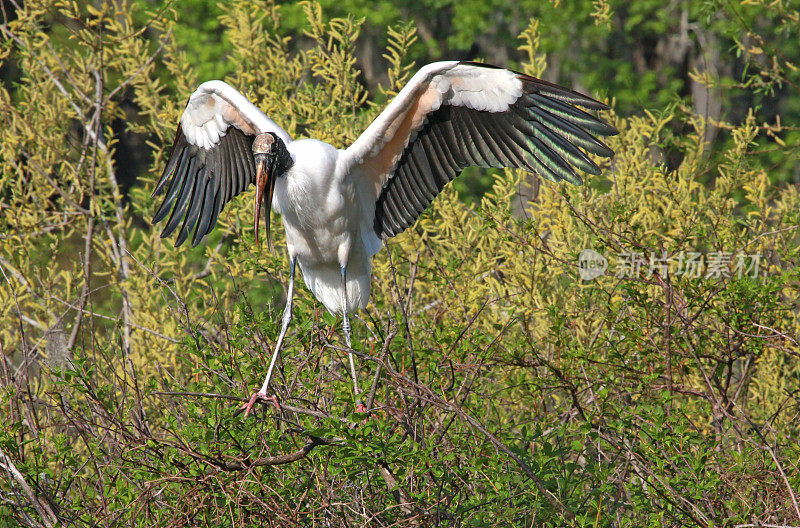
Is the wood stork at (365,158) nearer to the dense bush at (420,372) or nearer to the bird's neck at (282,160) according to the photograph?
the bird's neck at (282,160)

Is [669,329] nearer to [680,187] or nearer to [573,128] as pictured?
[573,128]

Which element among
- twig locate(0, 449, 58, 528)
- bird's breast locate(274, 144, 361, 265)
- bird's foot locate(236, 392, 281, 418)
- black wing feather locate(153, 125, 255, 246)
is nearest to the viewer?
twig locate(0, 449, 58, 528)

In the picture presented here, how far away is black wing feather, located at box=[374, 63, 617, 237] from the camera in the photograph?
4.30 meters

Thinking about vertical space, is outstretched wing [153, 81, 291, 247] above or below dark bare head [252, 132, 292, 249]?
below

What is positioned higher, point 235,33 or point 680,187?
point 235,33

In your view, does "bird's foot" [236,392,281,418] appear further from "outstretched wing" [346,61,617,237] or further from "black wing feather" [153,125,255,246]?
"black wing feather" [153,125,255,246]

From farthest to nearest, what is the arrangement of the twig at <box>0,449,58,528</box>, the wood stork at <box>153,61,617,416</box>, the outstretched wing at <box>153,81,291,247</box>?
the outstretched wing at <box>153,81,291,247</box>, the wood stork at <box>153,61,617,416</box>, the twig at <box>0,449,58,528</box>

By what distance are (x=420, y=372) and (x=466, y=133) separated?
50.4 inches

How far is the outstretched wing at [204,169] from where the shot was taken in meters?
4.92

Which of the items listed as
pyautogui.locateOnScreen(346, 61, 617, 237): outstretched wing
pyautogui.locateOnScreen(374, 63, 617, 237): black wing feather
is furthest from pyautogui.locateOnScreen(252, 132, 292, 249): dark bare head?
pyautogui.locateOnScreen(374, 63, 617, 237): black wing feather

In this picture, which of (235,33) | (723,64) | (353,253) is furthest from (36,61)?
(723,64)

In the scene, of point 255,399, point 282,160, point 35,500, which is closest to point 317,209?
point 282,160

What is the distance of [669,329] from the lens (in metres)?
3.88

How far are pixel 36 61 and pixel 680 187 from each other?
195 inches
